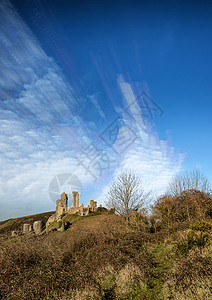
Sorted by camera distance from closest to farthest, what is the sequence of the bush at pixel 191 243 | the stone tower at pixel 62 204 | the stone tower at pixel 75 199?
1. the bush at pixel 191 243
2. the stone tower at pixel 62 204
3. the stone tower at pixel 75 199

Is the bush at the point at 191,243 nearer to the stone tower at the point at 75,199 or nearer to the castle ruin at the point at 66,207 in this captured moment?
the castle ruin at the point at 66,207

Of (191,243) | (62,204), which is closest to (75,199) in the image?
(62,204)

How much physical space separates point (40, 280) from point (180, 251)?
5625mm

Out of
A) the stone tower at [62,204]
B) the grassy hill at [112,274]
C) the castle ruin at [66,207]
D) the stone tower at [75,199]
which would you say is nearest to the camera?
the grassy hill at [112,274]

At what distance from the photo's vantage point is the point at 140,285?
5359mm

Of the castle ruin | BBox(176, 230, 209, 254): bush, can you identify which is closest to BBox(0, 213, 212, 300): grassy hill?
BBox(176, 230, 209, 254): bush

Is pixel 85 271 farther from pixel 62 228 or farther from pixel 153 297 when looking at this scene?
pixel 62 228

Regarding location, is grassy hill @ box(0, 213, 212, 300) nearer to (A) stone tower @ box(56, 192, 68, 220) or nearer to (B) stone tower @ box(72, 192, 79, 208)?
(A) stone tower @ box(56, 192, 68, 220)

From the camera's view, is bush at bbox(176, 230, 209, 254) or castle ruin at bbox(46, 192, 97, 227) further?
castle ruin at bbox(46, 192, 97, 227)

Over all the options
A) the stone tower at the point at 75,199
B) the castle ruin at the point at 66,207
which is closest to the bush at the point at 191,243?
the castle ruin at the point at 66,207

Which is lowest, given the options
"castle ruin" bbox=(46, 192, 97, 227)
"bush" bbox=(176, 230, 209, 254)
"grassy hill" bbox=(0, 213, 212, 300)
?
"grassy hill" bbox=(0, 213, 212, 300)

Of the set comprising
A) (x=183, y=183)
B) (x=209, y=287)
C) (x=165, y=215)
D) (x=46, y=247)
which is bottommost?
(x=209, y=287)

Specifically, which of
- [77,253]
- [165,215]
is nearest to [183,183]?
[165,215]

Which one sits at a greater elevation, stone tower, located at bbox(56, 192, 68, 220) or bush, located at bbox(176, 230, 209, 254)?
stone tower, located at bbox(56, 192, 68, 220)
